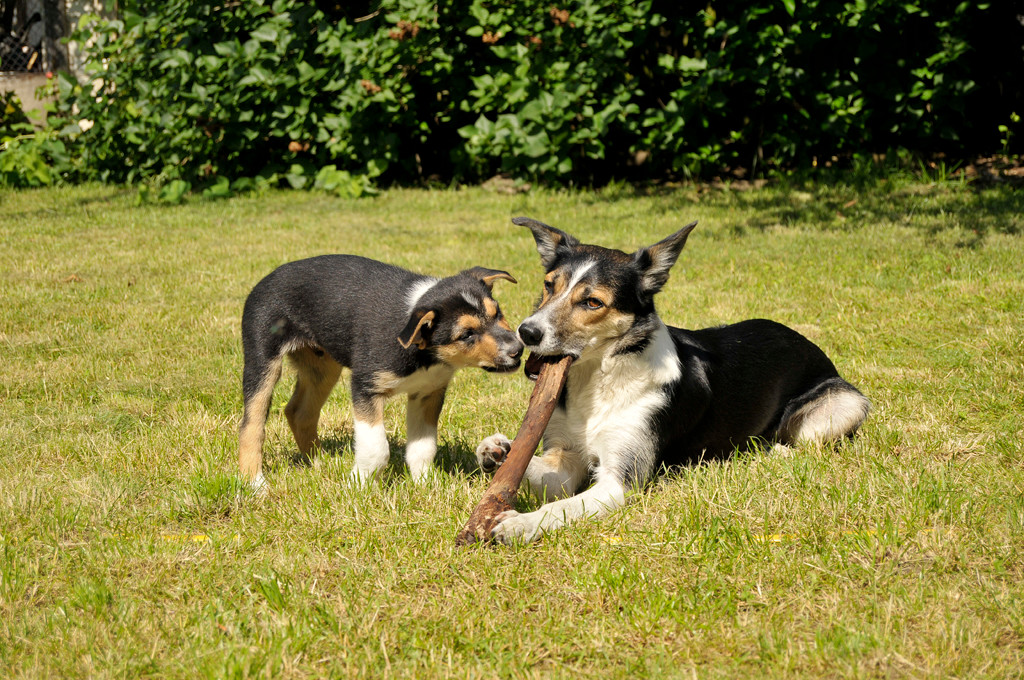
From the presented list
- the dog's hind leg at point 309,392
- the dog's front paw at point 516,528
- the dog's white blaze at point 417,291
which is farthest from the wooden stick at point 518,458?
the dog's hind leg at point 309,392

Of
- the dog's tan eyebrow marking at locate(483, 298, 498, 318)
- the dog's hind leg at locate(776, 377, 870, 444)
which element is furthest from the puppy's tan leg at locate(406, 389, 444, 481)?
the dog's hind leg at locate(776, 377, 870, 444)

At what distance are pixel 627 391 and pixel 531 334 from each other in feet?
1.98

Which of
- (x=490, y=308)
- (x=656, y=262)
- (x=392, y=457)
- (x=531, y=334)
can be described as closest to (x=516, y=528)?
(x=531, y=334)

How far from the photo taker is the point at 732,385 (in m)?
4.91

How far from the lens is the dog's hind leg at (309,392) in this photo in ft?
17.2

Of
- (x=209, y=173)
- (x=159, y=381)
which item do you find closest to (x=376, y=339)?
(x=159, y=381)

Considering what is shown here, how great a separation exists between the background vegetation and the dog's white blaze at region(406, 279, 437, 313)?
807 centimetres

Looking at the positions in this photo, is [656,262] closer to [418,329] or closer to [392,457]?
[418,329]

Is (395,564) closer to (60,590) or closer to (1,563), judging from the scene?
(60,590)

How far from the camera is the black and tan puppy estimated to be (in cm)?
453

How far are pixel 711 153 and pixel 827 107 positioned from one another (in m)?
1.64

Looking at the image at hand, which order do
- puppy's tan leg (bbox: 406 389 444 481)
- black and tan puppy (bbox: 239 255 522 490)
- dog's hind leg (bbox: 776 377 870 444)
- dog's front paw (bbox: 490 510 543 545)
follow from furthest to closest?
dog's hind leg (bbox: 776 377 870 444) < puppy's tan leg (bbox: 406 389 444 481) < black and tan puppy (bbox: 239 255 522 490) < dog's front paw (bbox: 490 510 543 545)

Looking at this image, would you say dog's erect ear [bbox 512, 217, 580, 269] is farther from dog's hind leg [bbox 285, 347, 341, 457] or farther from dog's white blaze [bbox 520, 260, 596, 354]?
dog's hind leg [bbox 285, 347, 341, 457]

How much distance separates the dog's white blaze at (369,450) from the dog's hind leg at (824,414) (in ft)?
7.25
